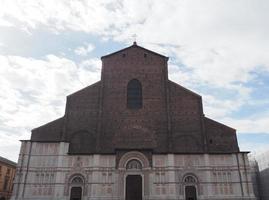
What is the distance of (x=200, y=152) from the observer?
19328mm

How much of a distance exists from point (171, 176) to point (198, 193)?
231 cm

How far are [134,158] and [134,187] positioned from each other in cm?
209

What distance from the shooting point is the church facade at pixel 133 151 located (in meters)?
18.2

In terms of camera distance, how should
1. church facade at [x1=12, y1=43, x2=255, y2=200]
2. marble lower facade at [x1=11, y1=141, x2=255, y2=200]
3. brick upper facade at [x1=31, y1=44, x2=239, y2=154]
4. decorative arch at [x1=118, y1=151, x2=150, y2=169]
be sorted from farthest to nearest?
brick upper facade at [x1=31, y1=44, x2=239, y2=154] → decorative arch at [x1=118, y1=151, x2=150, y2=169] → church facade at [x1=12, y1=43, x2=255, y2=200] → marble lower facade at [x1=11, y1=141, x2=255, y2=200]

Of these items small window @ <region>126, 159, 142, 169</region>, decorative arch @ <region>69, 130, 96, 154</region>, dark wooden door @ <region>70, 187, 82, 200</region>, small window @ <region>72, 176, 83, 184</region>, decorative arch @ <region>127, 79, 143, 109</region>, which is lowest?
dark wooden door @ <region>70, 187, 82, 200</region>

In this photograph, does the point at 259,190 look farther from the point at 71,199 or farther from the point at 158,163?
the point at 71,199

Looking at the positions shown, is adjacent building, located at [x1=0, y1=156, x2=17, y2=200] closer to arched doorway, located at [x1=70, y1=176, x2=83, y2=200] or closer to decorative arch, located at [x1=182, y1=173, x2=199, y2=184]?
arched doorway, located at [x1=70, y1=176, x2=83, y2=200]

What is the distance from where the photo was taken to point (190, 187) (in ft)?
60.9

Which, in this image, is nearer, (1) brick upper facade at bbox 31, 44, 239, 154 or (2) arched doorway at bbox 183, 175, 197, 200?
(2) arched doorway at bbox 183, 175, 197, 200

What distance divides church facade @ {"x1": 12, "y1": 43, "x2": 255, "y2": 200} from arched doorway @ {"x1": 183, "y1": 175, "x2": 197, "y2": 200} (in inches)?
2.7


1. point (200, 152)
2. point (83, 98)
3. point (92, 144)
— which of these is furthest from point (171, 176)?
point (83, 98)

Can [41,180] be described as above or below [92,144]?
below

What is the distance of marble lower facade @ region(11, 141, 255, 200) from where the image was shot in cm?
1805

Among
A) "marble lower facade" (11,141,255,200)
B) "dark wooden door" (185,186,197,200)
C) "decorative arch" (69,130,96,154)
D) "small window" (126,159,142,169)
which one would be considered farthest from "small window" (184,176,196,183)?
"decorative arch" (69,130,96,154)
